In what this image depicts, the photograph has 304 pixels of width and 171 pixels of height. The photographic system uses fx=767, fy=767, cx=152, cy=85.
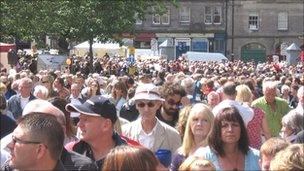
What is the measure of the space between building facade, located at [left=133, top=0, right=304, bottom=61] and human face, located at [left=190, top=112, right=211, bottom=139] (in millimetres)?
61720

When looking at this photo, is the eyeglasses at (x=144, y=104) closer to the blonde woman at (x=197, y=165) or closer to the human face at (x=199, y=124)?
the human face at (x=199, y=124)

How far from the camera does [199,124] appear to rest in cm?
702

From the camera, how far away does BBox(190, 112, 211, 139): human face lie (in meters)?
7.01

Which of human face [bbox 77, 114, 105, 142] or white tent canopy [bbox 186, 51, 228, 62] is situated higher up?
human face [bbox 77, 114, 105, 142]

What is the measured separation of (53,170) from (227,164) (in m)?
2.03

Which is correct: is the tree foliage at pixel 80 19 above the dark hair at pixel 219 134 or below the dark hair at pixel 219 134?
above

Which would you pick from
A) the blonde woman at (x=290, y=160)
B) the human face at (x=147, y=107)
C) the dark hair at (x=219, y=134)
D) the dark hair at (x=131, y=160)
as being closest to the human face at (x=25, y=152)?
the dark hair at (x=131, y=160)

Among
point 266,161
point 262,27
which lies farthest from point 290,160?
point 262,27

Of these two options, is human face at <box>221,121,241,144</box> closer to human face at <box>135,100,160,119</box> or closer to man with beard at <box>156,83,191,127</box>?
human face at <box>135,100,160,119</box>

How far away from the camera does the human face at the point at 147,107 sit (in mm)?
7730

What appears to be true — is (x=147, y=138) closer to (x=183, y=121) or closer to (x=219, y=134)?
(x=183, y=121)

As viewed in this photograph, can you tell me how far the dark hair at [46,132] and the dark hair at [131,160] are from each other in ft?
1.79

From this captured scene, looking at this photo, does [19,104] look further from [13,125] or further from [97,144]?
[97,144]

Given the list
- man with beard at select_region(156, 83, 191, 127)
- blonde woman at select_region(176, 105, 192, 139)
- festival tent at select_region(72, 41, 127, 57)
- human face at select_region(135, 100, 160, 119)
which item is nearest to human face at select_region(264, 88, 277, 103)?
man with beard at select_region(156, 83, 191, 127)
